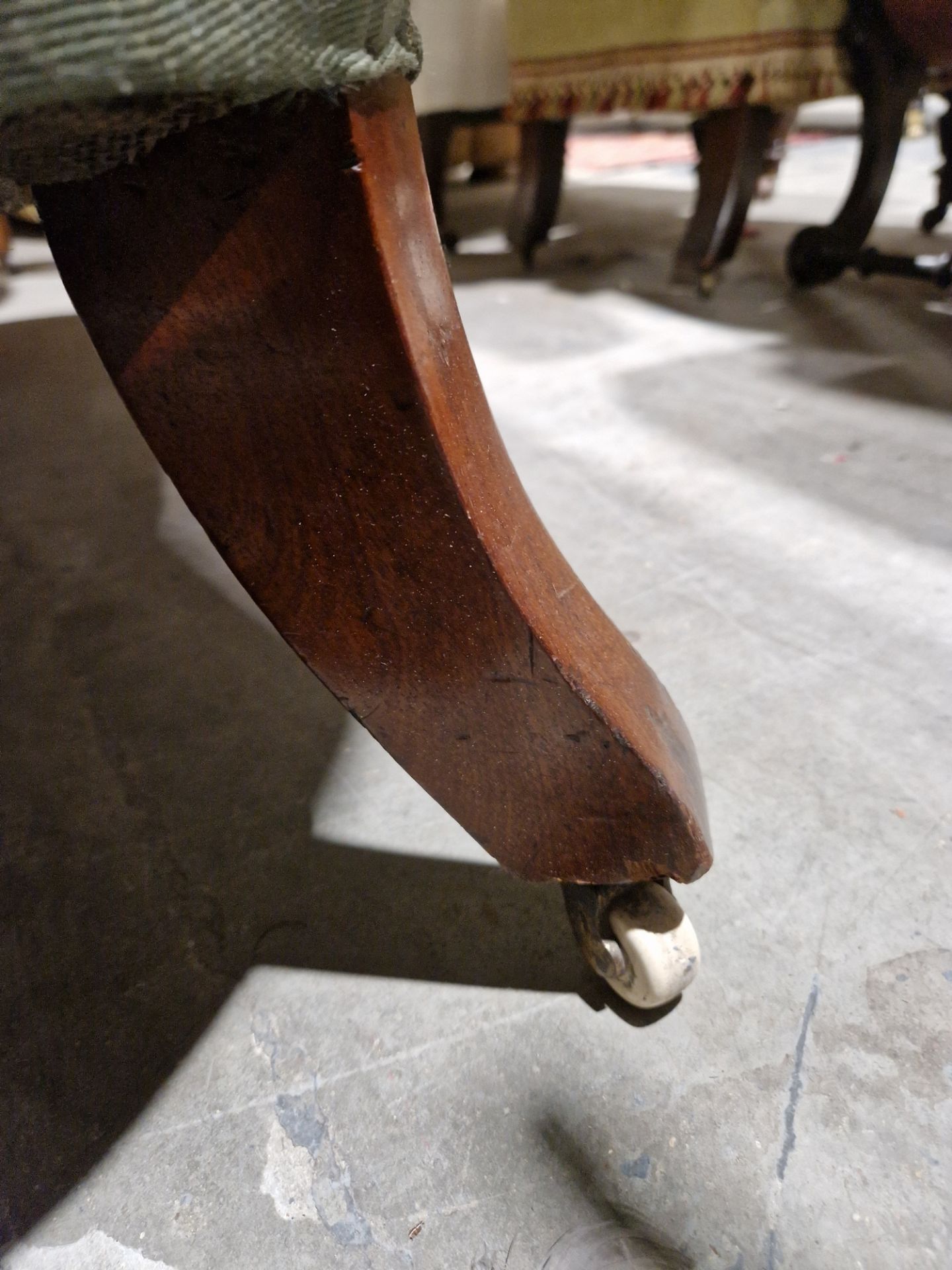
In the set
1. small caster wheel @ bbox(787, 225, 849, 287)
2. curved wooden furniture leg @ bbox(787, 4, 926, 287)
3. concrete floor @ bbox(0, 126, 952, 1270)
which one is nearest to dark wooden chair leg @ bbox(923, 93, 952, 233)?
curved wooden furniture leg @ bbox(787, 4, 926, 287)

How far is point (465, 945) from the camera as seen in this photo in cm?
60

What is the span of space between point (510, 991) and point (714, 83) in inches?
77.7

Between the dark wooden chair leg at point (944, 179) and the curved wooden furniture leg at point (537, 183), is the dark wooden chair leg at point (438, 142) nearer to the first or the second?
the curved wooden furniture leg at point (537, 183)

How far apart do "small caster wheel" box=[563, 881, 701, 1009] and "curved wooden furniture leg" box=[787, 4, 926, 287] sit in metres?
1.86

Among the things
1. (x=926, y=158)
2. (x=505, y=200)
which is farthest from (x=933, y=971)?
(x=926, y=158)

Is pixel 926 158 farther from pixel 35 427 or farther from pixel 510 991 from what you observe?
pixel 510 991

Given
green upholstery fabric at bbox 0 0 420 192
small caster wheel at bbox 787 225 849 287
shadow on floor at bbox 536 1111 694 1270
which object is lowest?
shadow on floor at bbox 536 1111 694 1270

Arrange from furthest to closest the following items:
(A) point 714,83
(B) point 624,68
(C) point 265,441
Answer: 1. (B) point 624,68
2. (A) point 714,83
3. (C) point 265,441

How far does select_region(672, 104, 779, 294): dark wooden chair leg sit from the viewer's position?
2002mm

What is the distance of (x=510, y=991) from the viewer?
0.57 meters

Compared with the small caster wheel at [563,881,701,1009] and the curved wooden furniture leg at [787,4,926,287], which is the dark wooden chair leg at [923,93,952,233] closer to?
the curved wooden furniture leg at [787,4,926,287]

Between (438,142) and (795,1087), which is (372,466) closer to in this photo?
(795,1087)

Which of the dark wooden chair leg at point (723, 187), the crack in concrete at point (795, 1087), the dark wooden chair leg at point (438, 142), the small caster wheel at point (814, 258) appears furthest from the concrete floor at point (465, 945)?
the dark wooden chair leg at point (438, 142)

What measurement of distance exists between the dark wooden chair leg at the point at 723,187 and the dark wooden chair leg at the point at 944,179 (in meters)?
0.57
